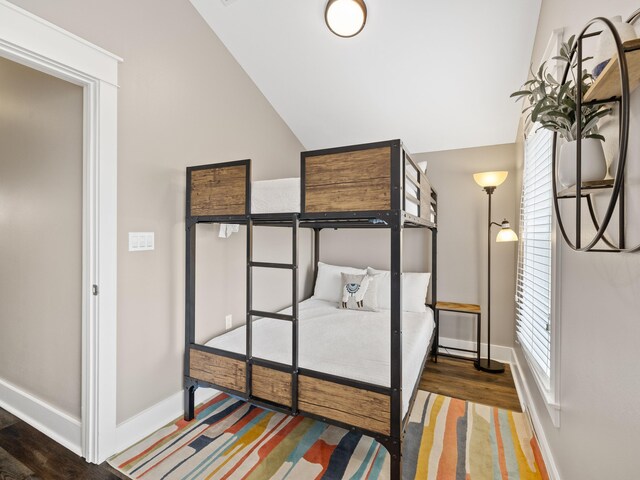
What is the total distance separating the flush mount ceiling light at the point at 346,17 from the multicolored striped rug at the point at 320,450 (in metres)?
2.80

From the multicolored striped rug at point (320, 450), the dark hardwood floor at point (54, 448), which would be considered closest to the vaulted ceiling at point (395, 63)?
the dark hardwood floor at point (54, 448)

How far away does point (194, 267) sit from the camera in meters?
2.26

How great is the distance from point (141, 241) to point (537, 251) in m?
2.59

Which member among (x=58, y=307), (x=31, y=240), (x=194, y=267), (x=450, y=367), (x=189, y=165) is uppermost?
(x=189, y=165)

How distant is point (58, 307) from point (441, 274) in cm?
338

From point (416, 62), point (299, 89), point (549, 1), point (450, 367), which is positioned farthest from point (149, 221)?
point (450, 367)

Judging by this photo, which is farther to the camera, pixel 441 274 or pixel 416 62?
pixel 441 274

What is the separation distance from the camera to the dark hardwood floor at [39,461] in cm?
172

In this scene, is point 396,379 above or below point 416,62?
below

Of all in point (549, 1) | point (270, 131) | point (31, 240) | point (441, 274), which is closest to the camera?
point (549, 1)

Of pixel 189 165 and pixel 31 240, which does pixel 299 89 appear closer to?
pixel 189 165

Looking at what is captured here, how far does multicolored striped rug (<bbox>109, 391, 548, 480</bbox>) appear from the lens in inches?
68.8

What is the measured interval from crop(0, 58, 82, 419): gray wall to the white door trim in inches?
6.8

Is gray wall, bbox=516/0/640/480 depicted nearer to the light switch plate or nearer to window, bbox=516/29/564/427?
window, bbox=516/29/564/427
